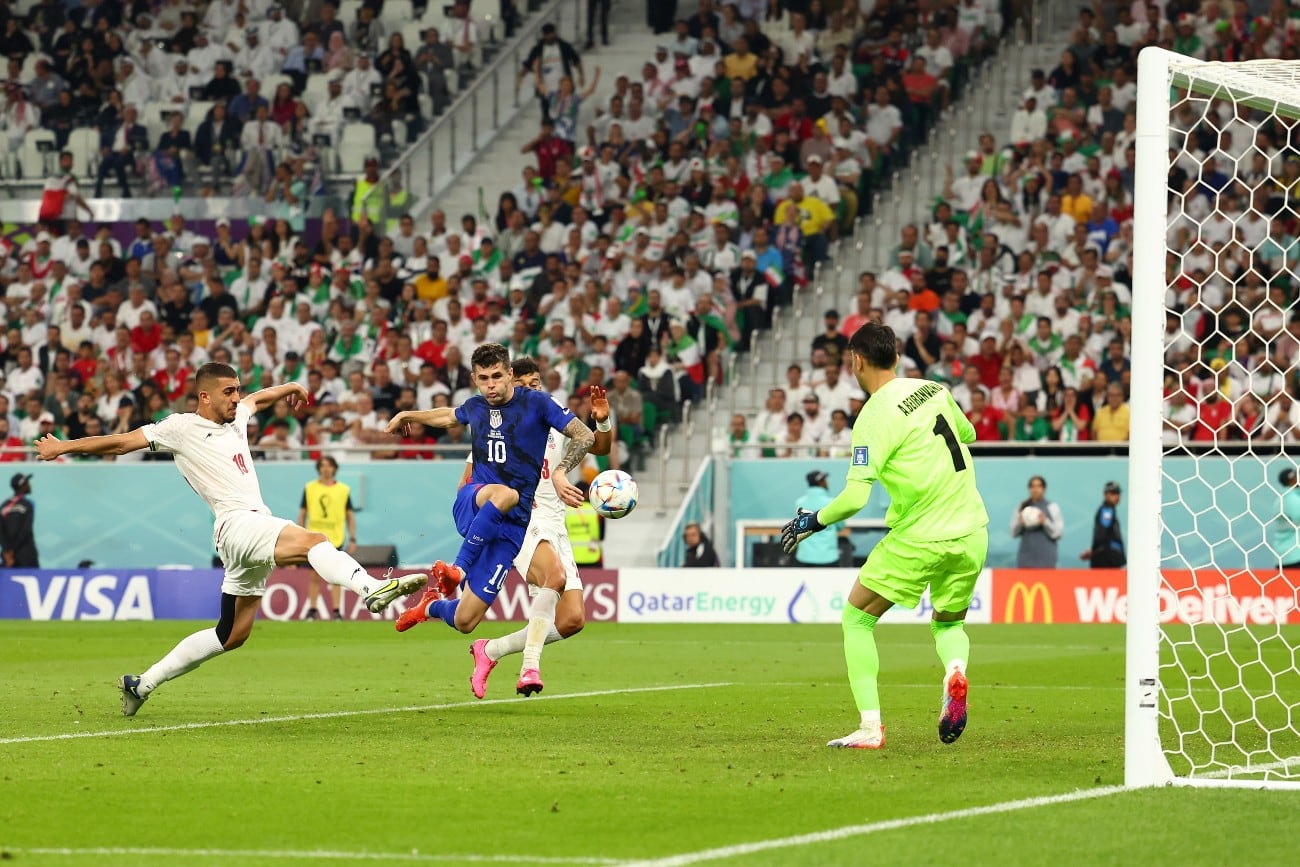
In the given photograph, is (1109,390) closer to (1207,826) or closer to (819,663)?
(819,663)

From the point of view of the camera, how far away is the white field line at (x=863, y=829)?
6.20 m

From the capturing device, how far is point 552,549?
1267 centimetres

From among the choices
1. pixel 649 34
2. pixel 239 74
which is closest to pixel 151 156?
pixel 239 74

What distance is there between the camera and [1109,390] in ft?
75.9

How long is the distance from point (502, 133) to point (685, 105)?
15.0ft

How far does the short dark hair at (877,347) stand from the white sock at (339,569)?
297cm

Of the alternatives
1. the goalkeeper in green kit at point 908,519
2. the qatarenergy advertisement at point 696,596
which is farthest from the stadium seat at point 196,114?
the goalkeeper in green kit at point 908,519

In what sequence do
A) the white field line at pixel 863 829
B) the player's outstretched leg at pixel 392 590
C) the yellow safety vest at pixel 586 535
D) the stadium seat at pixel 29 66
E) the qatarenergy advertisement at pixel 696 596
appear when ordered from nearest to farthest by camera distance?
the white field line at pixel 863 829
the player's outstretched leg at pixel 392 590
the qatarenergy advertisement at pixel 696 596
the yellow safety vest at pixel 586 535
the stadium seat at pixel 29 66

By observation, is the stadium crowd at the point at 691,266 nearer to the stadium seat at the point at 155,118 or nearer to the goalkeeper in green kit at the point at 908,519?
the stadium seat at the point at 155,118

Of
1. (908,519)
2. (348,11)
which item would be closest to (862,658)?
(908,519)

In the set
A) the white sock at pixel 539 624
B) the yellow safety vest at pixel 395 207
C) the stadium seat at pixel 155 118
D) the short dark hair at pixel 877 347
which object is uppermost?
the stadium seat at pixel 155 118

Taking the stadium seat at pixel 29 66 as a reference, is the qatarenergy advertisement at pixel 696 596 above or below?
below

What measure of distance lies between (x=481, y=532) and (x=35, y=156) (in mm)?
24387

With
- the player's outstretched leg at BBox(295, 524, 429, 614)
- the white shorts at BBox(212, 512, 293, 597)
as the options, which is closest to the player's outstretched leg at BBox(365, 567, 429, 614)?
the player's outstretched leg at BBox(295, 524, 429, 614)
